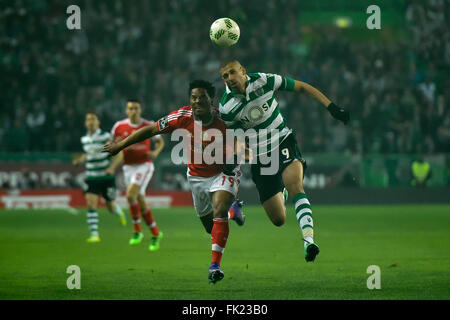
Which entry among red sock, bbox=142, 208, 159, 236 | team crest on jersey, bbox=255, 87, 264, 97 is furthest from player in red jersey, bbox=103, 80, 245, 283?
red sock, bbox=142, 208, 159, 236

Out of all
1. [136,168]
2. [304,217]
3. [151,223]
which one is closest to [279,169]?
[304,217]

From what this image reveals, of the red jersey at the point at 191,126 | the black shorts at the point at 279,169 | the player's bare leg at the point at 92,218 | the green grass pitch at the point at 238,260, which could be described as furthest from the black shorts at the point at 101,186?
the red jersey at the point at 191,126

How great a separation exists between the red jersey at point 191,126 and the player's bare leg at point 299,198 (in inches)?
32.7

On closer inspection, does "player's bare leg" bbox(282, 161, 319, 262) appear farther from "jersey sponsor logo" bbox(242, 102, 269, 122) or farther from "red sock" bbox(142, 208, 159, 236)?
"red sock" bbox(142, 208, 159, 236)

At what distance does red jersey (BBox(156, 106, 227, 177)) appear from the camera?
26.6ft

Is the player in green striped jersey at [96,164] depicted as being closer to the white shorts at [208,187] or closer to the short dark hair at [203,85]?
the white shorts at [208,187]

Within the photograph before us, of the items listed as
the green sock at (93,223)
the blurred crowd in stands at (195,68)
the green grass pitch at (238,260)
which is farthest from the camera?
the blurred crowd in stands at (195,68)

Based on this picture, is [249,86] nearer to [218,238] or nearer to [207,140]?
[207,140]

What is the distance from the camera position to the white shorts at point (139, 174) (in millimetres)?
12859

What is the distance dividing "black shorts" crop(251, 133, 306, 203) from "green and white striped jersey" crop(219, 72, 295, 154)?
0.09 metres

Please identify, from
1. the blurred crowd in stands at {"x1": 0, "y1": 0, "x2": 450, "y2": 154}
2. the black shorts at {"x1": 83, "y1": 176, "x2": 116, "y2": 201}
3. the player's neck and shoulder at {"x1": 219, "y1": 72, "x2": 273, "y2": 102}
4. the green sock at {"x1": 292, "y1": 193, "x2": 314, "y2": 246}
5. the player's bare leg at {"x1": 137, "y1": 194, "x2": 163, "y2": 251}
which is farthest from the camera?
the blurred crowd in stands at {"x1": 0, "y1": 0, "x2": 450, "y2": 154}

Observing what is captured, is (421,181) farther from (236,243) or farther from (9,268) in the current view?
(9,268)

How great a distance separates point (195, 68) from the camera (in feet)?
82.6

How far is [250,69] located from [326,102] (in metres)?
16.6
